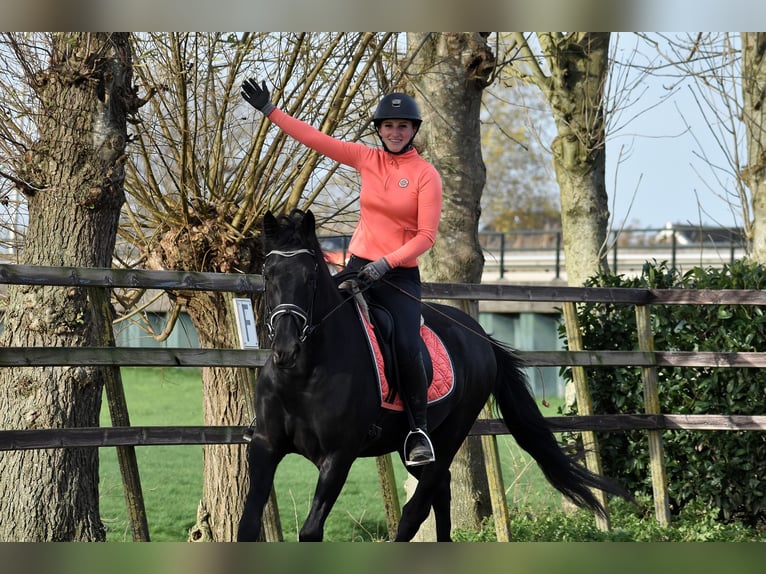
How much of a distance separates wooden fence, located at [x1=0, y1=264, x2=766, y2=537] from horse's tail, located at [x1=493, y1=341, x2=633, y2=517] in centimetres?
25

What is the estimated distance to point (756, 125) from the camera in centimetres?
1202

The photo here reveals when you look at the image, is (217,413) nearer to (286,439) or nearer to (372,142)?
(372,142)

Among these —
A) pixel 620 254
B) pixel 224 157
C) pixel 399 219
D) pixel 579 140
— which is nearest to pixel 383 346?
pixel 399 219

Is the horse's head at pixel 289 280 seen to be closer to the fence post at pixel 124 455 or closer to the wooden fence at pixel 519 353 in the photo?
the wooden fence at pixel 519 353

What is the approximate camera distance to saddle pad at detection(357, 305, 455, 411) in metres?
4.88

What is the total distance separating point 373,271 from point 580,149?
7552mm

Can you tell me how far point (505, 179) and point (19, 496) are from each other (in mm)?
54012

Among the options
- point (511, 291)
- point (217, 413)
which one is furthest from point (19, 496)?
point (511, 291)

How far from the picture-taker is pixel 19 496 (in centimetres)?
641

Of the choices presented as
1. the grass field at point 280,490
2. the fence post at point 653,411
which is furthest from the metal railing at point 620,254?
the fence post at point 653,411

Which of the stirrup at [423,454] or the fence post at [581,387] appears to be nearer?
the stirrup at [423,454]

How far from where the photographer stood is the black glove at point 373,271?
4.74 meters

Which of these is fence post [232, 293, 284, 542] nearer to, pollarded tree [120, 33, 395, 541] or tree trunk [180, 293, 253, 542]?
pollarded tree [120, 33, 395, 541]

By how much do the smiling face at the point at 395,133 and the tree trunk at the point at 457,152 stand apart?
2916 mm
